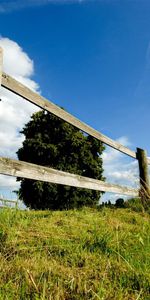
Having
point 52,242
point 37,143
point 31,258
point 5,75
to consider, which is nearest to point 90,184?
point 5,75

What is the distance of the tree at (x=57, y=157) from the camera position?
17734 mm

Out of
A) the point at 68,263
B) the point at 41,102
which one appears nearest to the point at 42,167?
the point at 41,102

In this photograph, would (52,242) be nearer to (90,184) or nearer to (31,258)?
(31,258)

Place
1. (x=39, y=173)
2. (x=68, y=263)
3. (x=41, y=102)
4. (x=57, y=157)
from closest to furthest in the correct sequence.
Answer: (x=68, y=263) < (x=39, y=173) < (x=41, y=102) < (x=57, y=157)

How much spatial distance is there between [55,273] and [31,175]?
2396 mm

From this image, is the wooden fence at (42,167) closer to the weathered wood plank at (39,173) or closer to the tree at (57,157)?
the weathered wood plank at (39,173)

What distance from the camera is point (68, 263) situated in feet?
7.87

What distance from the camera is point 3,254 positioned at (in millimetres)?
2455

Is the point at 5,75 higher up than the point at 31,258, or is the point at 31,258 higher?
the point at 5,75

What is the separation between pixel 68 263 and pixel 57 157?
16462 mm

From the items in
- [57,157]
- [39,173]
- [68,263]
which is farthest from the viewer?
[57,157]

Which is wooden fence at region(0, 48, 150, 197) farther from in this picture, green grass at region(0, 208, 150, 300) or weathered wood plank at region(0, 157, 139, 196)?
green grass at region(0, 208, 150, 300)

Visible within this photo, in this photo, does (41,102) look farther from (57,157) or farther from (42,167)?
(57,157)

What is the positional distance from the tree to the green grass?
565 inches
